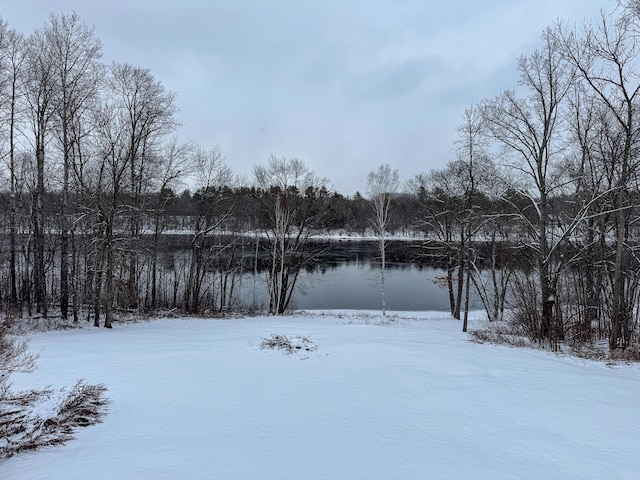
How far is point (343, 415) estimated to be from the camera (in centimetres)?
555

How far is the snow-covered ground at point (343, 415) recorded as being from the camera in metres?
3.99

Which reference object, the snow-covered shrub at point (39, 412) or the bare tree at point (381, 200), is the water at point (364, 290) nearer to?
the bare tree at point (381, 200)

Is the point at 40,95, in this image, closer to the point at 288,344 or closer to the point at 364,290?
the point at 288,344

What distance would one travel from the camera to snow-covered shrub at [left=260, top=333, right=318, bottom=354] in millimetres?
9805

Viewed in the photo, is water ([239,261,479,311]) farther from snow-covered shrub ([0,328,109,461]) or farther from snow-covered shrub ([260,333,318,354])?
snow-covered shrub ([0,328,109,461])

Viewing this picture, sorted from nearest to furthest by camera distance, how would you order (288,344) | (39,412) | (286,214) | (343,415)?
1. (39,412)
2. (343,415)
3. (288,344)
4. (286,214)

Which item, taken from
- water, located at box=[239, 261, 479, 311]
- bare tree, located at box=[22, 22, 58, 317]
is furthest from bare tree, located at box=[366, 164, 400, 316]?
bare tree, located at box=[22, 22, 58, 317]

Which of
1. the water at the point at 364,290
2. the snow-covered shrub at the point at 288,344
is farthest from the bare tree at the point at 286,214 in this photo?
the snow-covered shrub at the point at 288,344

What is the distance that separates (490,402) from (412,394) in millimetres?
1274

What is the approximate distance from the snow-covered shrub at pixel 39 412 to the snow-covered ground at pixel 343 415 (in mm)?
212

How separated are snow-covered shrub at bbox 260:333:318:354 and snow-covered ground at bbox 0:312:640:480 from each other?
0.95 ft

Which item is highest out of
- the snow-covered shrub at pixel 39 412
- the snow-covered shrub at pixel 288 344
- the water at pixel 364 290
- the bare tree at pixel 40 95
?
the bare tree at pixel 40 95

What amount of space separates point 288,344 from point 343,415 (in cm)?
459

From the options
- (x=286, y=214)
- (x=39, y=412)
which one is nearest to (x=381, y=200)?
(x=286, y=214)
